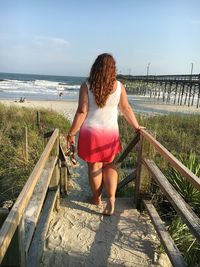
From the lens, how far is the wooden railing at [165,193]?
8.66ft

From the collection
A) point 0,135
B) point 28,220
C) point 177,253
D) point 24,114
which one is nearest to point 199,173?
point 177,253

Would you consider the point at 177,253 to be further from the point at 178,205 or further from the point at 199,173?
the point at 199,173

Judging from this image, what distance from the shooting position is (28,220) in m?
2.85

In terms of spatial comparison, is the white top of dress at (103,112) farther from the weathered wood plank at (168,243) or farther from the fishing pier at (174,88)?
the fishing pier at (174,88)

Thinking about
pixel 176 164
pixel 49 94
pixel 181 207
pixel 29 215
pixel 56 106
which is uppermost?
pixel 176 164

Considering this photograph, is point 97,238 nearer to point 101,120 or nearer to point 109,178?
point 109,178

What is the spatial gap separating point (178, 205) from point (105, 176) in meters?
1.56

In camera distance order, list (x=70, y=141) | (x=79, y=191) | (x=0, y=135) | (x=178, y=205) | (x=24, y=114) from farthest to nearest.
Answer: (x=24, y=114) → (x=0, y=135) → (x=79, y=191) → (x=70, y=141) → (x=178, y=205)

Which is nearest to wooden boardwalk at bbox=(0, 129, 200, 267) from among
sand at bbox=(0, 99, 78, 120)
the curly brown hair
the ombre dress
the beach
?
the ombre dress

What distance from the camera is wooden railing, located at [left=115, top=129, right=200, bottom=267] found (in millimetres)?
2639

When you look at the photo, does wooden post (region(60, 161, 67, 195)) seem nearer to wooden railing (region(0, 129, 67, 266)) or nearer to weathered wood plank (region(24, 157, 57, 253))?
wooden railing (region(0, 129, 67, 266))

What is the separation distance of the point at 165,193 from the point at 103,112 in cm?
114

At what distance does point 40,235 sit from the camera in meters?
3.27

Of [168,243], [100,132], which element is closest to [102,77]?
[100,132]
